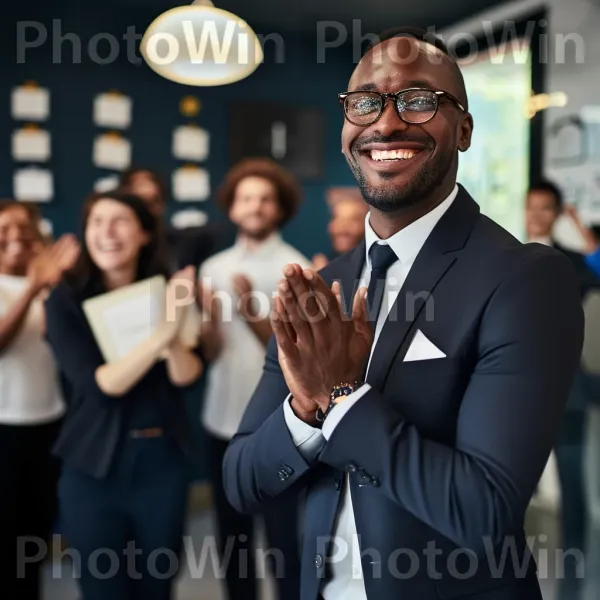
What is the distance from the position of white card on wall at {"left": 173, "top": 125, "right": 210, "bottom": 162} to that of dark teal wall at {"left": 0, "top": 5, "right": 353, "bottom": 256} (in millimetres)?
29

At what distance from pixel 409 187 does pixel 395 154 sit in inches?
1.9

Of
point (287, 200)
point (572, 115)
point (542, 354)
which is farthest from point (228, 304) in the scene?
point (572, 115)

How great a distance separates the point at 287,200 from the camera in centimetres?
210

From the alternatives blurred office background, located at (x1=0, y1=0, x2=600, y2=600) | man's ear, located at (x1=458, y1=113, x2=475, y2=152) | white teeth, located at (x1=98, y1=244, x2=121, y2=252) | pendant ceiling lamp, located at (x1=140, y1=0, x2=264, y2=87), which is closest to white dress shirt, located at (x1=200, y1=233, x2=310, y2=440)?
blurred office background, located at (x1=0, y1=0, x2=600, y2=600)

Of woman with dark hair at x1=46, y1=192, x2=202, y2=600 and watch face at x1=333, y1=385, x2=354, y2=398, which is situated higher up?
watch face at x1=333, y1=385, x2=354, y2=398

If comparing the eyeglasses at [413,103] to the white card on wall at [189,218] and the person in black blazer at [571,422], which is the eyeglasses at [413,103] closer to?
the person in black blazer at [571,422]

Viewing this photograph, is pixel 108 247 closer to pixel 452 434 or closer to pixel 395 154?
pixel 395 154

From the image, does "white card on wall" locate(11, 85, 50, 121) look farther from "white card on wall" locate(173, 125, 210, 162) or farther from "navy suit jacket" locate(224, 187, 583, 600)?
"navy suit jacket" locate(224, 187, 583, 600)

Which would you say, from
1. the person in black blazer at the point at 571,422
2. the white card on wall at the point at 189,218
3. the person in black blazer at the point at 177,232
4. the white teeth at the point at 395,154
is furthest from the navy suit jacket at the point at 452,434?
the white card on wall at the point at 189,218

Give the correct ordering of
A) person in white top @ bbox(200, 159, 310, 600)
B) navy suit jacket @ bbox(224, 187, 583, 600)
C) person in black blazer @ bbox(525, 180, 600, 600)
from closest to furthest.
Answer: navy suit jacket @ bbox(224, 187, 583, 600), person in black blazer @ bbox(525, 180, 600, 600), person in white top @ bbox(200, 159, 310, 600)

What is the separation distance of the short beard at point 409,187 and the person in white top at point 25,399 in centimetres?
126

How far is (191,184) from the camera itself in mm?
2541

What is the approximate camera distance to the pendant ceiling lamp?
142cm

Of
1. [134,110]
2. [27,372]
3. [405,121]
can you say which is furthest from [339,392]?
[134,110]
